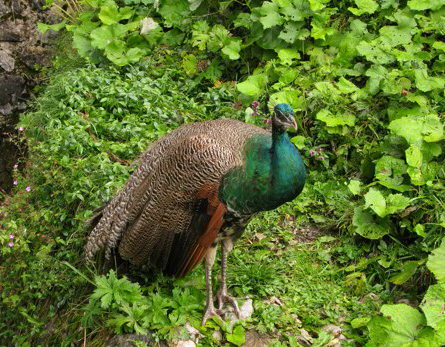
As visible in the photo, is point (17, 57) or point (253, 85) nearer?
point (253, 85)

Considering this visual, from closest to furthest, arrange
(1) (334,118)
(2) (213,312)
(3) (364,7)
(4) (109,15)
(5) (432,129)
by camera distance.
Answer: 1. (2) (213,312)
2. (5) (432,129)
3. (1) (334,118)
4. (3) (364,7)
5. (4) (109,15)

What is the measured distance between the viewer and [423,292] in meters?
3.84

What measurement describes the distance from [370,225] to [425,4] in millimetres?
2336

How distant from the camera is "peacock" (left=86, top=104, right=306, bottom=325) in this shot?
134 inches

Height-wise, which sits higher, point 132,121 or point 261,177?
point 261,177

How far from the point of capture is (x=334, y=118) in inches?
195

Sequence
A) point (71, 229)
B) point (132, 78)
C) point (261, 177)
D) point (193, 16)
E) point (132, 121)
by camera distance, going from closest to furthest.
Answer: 1. point (261, 177)
2. point (71, 229)
3. point (132, 121)
4. point (132, 78)
5. point (193, 16)

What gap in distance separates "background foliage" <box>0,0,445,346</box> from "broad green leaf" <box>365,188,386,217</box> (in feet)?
0.04

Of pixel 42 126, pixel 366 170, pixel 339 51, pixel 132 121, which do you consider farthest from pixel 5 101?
pixel 366 170

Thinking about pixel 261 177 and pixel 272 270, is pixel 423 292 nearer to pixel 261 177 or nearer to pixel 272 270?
pixel 272 270

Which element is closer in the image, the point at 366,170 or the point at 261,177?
the point at 261,177

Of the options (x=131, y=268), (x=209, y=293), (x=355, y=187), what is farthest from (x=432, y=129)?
(x=131, y=268)

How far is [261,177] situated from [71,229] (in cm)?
194

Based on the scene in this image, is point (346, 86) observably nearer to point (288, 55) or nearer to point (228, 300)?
point (288, 55)
